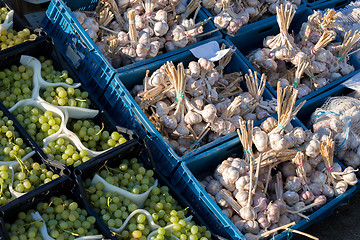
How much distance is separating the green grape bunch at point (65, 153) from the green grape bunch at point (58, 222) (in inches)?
9.3

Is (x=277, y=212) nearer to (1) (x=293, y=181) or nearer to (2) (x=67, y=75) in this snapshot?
(1) (x=293, y=181)

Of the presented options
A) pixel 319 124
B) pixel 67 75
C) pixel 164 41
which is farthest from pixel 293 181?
pixel 67 75

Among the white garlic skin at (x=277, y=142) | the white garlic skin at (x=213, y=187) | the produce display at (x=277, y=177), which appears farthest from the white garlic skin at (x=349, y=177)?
the white garlic skin at (x=213, y=187)

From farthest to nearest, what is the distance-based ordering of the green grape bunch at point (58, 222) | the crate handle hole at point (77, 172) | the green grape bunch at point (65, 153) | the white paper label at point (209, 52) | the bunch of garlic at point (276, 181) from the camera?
1. the white paper label at point (209, 52)
2. the bunch of garlic at point (276, 181)
3. the green grape bunch at point (65, 153)
4. the crate handle hole at point (77, 172)
5. the green grape bunch at point (58, 222)

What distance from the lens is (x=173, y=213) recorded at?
265cm

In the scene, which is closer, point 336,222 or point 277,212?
point 277,212

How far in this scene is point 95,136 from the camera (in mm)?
2844

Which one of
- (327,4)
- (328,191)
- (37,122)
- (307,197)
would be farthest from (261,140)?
(327,4)

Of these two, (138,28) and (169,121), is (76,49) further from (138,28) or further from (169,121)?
(169,121)

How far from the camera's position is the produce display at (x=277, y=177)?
289cm

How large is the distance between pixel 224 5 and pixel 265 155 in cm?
135

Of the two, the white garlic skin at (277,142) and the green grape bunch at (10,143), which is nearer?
the green grape bunch at (10,143)

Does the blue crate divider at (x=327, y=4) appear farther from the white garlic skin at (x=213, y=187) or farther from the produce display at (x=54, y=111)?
the produce display at (x=54, y=111)

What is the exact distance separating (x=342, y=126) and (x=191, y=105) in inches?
46.1
